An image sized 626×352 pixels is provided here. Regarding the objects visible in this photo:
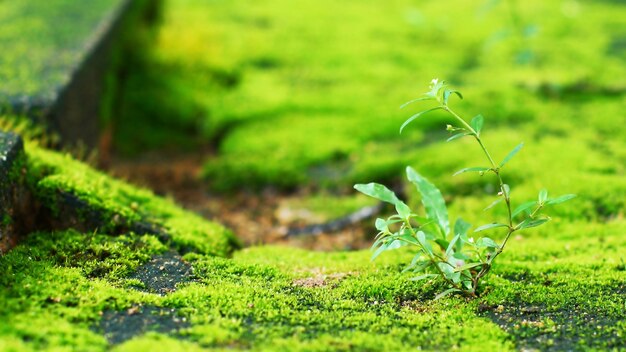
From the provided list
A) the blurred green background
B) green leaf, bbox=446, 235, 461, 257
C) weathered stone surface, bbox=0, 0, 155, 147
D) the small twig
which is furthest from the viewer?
the blurred green background

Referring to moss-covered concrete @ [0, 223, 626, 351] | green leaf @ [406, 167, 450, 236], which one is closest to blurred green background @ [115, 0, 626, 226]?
moss-covered concrete @ [0, 223, 626, 351]

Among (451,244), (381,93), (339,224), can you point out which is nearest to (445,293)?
(451,244)

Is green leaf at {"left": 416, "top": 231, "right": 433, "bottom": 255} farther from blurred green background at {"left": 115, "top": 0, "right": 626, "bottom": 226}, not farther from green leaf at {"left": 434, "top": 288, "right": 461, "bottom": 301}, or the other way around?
blurred green background at {"left": 115, "top": 0, "right": 626, "bottom": 226}

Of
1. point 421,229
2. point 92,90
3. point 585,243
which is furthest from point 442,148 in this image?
point 92,90

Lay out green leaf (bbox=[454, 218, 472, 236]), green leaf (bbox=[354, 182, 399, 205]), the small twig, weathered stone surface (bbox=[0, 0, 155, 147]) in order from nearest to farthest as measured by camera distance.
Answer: green leaf (bbox=[354, 182, 399, 205]), green leaf (bbox=[454, 218, 472, 236]), weathered stone surface (bbox=[0, 0, 155, 147]), the small twig

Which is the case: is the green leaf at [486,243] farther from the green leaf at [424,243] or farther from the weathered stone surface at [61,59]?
the weathered stone surface at [61,59]

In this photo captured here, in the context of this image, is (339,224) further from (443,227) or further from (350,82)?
(350,82)

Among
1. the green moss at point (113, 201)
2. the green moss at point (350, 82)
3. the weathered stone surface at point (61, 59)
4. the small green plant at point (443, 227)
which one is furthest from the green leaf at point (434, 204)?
the weathered stone surface at point (61, 59)
